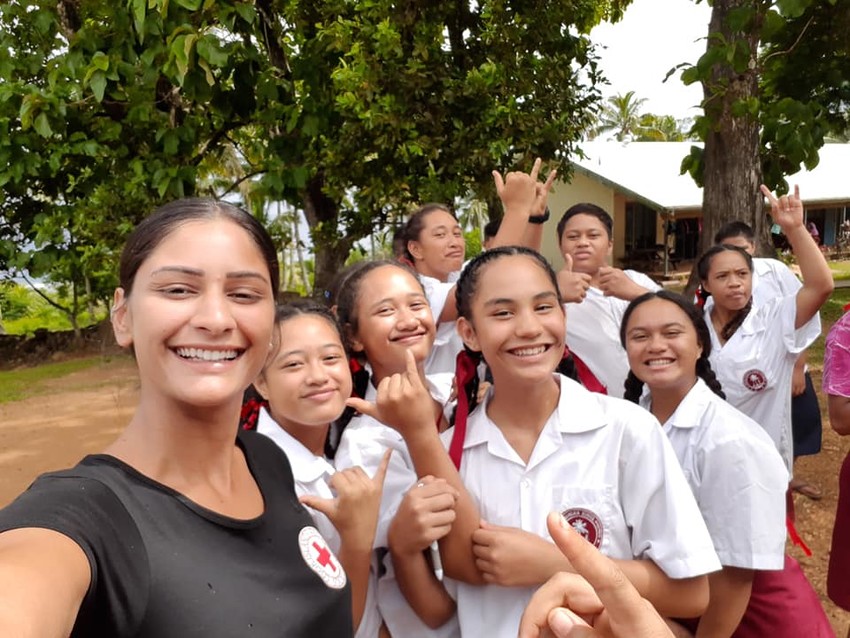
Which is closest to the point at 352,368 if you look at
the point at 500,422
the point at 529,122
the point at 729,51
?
the point at 500,422

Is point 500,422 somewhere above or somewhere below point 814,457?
above

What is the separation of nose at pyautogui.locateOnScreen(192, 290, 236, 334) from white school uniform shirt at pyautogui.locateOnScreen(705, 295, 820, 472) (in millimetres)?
2559

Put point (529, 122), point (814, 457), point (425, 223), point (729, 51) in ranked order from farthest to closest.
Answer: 1. point (529, 122)
2. point (814, 457)
3. point (729, 51)
4. point (425, 223)

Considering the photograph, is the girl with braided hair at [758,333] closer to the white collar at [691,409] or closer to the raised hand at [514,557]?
the white collar at [691,409]

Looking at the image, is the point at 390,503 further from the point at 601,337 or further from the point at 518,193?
the point at 601,337

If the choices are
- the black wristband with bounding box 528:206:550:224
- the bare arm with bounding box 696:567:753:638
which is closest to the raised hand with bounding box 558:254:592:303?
the black wristband with bounding box 528:206:550:224

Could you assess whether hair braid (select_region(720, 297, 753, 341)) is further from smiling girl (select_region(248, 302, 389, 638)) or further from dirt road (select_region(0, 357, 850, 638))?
smiling girl (select_region(248, 302, 389, 638))

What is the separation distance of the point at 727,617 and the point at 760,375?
5.33 feet

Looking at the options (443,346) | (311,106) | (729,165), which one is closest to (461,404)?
(443,346)

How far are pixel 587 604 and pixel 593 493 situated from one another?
609 mm

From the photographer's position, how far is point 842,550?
2262mm

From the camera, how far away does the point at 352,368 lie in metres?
2.20

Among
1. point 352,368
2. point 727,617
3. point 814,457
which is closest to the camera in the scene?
point 727,617

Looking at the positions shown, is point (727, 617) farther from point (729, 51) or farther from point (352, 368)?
point (729, 51)
